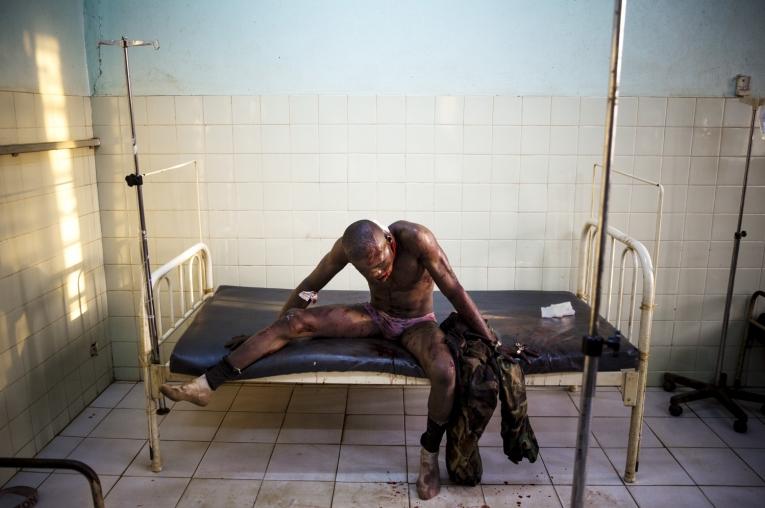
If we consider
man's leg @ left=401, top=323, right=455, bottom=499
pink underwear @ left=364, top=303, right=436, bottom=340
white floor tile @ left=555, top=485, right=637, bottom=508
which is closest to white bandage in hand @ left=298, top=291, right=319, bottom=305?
pink underwear @ left=364, top=303, right=436, bottom=340

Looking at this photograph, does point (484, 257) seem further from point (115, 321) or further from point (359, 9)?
point (115, 321)

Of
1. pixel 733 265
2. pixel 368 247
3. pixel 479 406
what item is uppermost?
pixel 368 247

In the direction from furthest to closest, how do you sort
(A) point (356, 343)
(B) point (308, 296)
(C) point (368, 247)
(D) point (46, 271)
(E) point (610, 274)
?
(E) point (610, 274), (D) point (46, 271), (B) point (308, 296), (A) point (356, 343), (C) point (368, 247)

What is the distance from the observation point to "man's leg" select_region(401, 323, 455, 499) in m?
3.17

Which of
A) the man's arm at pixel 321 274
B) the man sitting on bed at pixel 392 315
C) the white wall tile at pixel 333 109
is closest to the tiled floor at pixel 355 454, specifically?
the man sitting on bed at pixel 392 315

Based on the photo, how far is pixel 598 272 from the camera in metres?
1.57

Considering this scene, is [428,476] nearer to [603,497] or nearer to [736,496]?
[603,497]

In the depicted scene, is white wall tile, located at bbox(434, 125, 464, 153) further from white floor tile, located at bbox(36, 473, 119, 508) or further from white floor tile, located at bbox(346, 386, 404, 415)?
white floor tile, located at bbox(36, 473, 119, 508)

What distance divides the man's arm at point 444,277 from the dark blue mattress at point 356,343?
0.26 metres

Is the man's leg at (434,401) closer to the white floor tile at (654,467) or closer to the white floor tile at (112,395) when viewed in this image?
the white floor tile at (654,467)

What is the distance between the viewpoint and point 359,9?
412 cm

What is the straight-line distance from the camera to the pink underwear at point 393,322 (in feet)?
11.5

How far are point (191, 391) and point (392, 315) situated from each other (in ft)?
3.59

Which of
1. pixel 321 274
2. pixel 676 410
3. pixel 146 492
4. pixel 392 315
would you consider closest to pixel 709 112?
pixel 676 410
